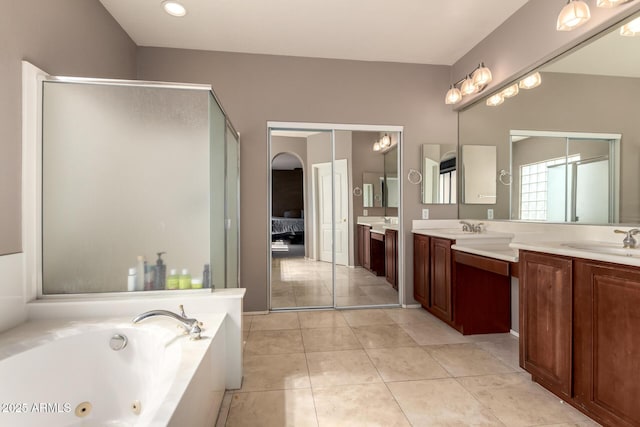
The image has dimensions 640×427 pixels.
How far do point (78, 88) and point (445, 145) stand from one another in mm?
3300

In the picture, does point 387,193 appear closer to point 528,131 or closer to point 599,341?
point 528,131

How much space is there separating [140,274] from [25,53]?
1.35 metres

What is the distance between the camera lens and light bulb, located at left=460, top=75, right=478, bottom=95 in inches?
115

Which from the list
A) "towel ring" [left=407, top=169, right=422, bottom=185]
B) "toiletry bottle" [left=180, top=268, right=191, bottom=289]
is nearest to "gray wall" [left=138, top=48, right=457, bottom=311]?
"towel ring" [left=407, top=169, right=422, bottom=185]

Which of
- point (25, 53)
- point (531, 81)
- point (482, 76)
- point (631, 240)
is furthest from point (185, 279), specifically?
point (531, 81)

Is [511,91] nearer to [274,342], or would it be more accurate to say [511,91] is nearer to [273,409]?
[274,342]

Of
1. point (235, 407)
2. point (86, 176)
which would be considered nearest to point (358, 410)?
point (235, 407)

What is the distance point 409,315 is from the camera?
3.17 meters

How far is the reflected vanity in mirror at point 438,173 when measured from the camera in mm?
3434

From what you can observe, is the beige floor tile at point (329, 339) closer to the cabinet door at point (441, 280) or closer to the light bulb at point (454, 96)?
the cabinet door at point (441, 280)

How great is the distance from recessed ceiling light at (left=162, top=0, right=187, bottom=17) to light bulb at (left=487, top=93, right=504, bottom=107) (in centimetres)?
288

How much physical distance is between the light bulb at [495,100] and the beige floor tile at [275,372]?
9.45ft

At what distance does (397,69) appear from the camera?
3395mm

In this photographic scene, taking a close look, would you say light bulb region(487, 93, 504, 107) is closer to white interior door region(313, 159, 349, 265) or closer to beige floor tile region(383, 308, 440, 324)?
white interior door region(313, 159, 349, 265)
